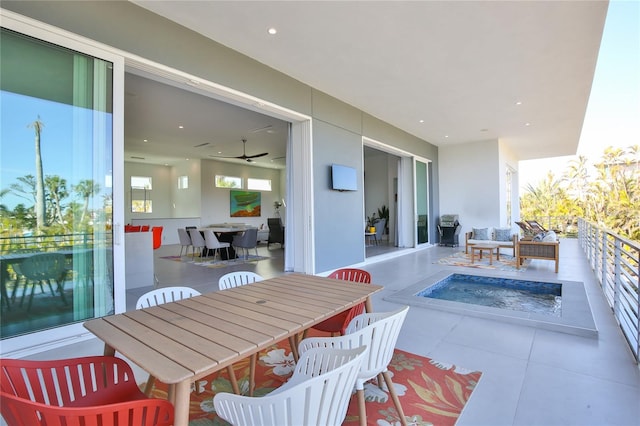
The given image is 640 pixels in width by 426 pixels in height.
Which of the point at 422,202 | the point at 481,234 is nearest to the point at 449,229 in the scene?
the point at 422,202

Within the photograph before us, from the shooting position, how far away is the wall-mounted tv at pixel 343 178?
18.6ft

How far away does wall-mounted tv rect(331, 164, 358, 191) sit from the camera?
5660 mm

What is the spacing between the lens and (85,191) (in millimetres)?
2848

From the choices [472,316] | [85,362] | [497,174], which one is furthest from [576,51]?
[85,362]

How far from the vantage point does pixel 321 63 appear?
14.8 feet

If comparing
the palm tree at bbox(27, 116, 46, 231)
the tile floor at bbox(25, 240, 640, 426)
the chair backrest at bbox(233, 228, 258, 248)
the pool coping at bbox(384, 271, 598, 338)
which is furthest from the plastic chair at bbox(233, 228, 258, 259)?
the palm tree at bbox(27, 116, 46, 231)

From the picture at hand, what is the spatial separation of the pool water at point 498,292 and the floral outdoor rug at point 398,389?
200cm

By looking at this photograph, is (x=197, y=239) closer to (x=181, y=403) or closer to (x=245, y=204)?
(x=245, y=204)

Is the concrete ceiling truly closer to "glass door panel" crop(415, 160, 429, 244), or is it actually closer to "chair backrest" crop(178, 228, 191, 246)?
"glass door panel" crop(415, 160, 429, 244)

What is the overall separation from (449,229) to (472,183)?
5.42 feet

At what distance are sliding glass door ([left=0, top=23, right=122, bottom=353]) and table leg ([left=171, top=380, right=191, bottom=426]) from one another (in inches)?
97.0

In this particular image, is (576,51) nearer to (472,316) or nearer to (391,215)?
(472,316)

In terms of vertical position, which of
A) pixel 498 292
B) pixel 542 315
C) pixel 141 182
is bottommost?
pixel 498 292

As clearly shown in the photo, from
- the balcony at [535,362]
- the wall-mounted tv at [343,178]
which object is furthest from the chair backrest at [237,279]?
the wall-mounted tv at [343,178]
